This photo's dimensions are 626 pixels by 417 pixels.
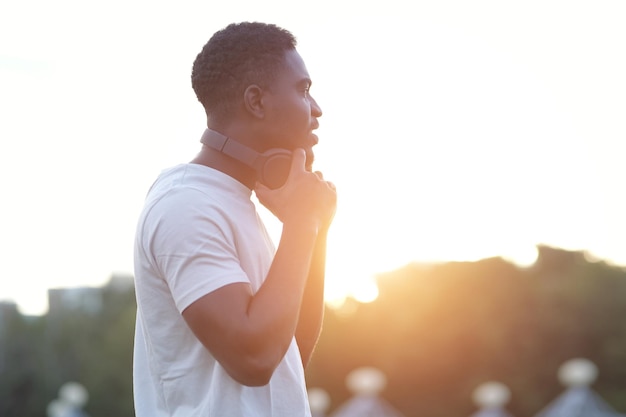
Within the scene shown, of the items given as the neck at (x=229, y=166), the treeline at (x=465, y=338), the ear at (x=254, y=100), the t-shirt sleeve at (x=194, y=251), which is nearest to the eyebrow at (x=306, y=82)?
the ear at (x=254, y=100)

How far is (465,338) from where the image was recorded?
39781 mm

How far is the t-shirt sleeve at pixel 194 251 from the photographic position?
2.10 m

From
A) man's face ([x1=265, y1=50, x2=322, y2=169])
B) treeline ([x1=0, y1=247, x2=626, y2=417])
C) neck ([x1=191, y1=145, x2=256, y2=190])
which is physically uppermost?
treeline ([x1=0, y1=247, x2=626, y2=417])

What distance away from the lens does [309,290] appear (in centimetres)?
261

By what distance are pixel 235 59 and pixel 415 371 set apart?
38.0m

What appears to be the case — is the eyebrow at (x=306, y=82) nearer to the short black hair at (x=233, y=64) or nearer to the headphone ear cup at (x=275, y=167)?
the short black hair at (x=233, y=64)

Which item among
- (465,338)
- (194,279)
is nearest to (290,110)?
(194,279)

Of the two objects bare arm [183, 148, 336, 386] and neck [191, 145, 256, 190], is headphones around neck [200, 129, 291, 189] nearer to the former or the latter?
neck [191, 145, 256, 190]

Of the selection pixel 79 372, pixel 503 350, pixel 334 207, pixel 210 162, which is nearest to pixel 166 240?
pixel 210 162

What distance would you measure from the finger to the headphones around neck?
0.04ft

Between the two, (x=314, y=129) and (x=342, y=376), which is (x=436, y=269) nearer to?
(x=342, y=376)

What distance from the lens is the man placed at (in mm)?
2100

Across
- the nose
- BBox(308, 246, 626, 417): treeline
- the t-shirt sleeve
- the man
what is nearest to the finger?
the man

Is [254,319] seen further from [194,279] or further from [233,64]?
[233,64]
